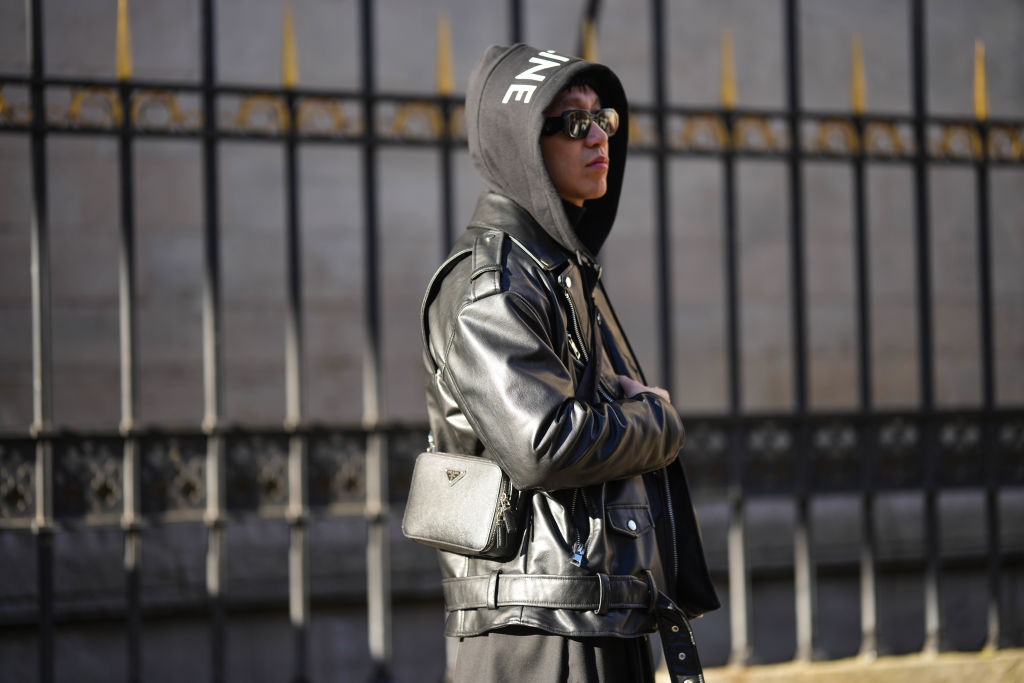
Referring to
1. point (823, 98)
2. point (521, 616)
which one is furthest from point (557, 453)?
point (823, 98)

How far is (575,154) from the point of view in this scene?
2.22m

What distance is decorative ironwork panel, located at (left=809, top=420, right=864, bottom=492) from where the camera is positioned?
4.56 m

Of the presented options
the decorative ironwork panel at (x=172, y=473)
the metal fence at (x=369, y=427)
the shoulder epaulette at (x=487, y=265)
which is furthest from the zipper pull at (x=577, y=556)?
the decorative ironwork panel at (x=172, y=473)

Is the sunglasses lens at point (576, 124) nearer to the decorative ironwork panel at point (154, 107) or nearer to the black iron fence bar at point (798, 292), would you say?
the decorative ironwork panel at point (154, 107)

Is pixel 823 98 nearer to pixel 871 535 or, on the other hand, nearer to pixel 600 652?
pixel 871 535

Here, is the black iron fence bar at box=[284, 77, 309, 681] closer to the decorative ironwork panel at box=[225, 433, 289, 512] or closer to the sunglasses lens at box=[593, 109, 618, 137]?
the decorative ironwork panel at box=[225, 433, 289, 512]

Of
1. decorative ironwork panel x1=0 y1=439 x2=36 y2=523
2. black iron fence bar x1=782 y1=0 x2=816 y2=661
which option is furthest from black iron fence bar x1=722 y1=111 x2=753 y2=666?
decorative ironwork panel x1=0 y1=439 x2=36 y2=523

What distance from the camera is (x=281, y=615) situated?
21.2 feet

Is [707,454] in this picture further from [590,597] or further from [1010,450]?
[590,597]

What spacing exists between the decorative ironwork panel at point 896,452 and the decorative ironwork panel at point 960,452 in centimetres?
10

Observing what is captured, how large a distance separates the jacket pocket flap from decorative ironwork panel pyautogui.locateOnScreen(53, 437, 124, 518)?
7.65 ft

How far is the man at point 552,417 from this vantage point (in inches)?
77.0

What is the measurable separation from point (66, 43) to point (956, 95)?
19.4ft

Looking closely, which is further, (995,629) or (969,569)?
(969,569)
